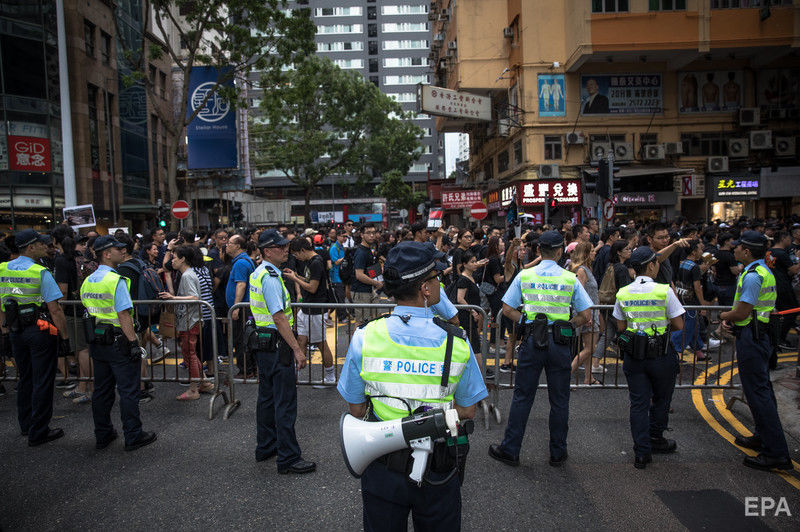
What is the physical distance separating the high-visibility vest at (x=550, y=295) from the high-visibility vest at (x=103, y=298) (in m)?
3.78

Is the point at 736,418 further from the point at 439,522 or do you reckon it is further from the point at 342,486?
the point at 439,522

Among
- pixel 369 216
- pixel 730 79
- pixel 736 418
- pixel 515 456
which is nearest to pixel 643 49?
pixel 730 79

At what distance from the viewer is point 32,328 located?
5.21 metres

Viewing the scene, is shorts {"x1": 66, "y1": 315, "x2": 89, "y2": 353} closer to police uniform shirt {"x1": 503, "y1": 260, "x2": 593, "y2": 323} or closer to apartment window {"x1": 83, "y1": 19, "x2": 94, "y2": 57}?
police uniform shirt {"x1": 503, "y1": 260, "x2": 593, "y2": 323}

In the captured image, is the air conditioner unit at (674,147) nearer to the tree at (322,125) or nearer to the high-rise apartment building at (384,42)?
the tree at (322,125)

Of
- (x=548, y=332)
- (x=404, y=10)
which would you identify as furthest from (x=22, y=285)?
(x=404, y=10)

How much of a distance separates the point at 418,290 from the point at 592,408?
4.35m

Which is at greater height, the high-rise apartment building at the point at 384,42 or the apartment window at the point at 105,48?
the high-rise apartment building at the point at 384,42

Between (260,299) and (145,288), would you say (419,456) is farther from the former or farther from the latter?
(145,288)

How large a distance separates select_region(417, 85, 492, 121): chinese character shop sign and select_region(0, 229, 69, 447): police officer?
21150mm

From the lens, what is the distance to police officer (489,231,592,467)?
14.6ft

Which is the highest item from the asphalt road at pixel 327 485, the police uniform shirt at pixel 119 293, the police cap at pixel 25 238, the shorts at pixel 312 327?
the police cap at pixel 25 238

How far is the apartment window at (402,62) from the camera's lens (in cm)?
7481


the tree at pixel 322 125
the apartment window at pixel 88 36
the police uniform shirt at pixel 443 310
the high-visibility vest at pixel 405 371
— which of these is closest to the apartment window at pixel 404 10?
the tree at pixel 322 125
